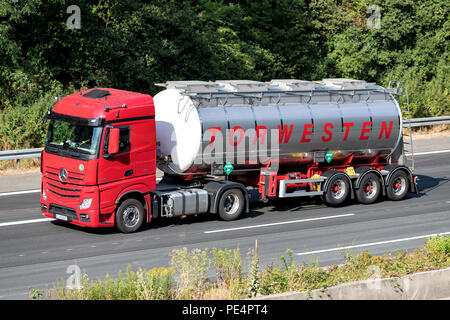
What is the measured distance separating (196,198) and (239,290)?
7741 millimetres

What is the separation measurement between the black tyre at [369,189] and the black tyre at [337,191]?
0.44 metres

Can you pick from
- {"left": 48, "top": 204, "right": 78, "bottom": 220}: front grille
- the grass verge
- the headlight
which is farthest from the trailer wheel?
the grass verge

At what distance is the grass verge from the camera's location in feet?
39.5

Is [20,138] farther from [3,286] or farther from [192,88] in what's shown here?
[3,286]

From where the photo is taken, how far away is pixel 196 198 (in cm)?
2008

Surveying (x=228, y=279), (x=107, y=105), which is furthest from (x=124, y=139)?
(x=228, y=279)

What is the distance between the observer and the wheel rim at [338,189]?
888 inches

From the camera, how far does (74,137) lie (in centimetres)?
1867

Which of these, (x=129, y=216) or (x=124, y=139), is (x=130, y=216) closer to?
(x=129, y=216)

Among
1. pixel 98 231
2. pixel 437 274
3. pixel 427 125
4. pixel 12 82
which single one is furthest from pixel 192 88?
pixel 427 125

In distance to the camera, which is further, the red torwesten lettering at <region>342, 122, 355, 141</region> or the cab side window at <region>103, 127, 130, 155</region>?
the red torwesten lettering at <region>342, 122, 355, 141</region>

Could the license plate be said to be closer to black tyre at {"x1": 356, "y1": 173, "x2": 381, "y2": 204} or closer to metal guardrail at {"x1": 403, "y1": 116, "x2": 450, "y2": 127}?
black tyre at {"x1": 356, "y1": 173, "x2": 381, "y2": 204}

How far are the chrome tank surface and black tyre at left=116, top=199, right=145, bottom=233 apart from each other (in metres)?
1.74

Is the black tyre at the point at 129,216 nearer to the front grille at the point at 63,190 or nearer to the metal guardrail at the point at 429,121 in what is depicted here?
the front grille at the point at 63,190
